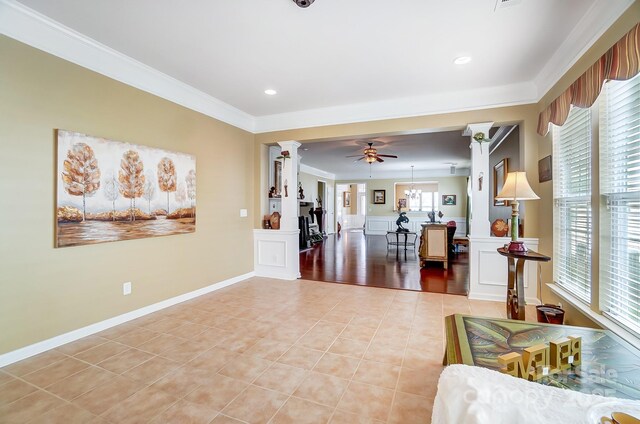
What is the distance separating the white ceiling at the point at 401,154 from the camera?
20.5 ft

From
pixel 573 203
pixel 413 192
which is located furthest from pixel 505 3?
pixel 413 192

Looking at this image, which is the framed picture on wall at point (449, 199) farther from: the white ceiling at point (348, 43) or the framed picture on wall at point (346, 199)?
the white ceiling at point (348, 43)

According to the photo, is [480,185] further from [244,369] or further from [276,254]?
[244,369]

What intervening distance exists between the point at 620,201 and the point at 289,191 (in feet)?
12.8

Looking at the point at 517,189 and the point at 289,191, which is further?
the point at 289,191

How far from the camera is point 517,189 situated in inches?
99.6

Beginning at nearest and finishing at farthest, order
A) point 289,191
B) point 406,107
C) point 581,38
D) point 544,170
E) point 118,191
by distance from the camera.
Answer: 1. point 581,38
2. point 118,191
3. point 544,170
4. point 406,107
5. point 289,191

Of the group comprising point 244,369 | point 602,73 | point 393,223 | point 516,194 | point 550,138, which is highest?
point 602,73

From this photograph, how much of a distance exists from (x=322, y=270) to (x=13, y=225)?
13.7ft

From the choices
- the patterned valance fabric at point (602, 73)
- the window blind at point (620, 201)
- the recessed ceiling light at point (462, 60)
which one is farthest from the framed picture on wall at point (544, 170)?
the recessed ceiling light at point (462, 60)

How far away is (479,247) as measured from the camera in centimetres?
379

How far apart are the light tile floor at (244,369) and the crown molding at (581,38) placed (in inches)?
104

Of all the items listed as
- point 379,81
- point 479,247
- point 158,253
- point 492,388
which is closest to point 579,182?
point 479,247

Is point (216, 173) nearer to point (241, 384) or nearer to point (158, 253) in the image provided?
point (158, 253)
